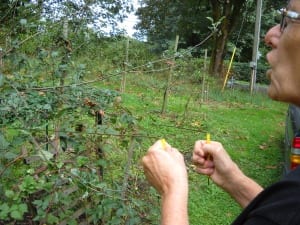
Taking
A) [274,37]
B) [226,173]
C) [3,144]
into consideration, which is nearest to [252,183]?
[226,173]

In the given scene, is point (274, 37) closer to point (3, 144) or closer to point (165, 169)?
point (165, 169)

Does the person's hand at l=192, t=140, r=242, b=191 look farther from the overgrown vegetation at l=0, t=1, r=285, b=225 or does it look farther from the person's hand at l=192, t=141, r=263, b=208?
the overgrown vegetation at l=0, t=1, r=285, b=225

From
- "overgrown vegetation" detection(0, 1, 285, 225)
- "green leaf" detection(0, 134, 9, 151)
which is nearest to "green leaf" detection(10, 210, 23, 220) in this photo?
"overgrown vegetation" detection(0, 1, 285, 225)

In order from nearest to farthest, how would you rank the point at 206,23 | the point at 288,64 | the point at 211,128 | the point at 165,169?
the point at 288,64 → the point at 165,169 → the point at 211,128 → the point at 206,23

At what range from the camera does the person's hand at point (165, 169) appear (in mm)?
1396

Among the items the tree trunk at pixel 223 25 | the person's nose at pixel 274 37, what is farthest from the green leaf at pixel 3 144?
the tree trunk at pixel 223 25

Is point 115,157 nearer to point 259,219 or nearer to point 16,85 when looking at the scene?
point 16,85

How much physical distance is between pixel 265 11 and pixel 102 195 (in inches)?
890

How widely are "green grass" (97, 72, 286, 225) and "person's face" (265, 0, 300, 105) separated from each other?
49.9 inches

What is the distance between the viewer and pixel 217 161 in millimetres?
1745

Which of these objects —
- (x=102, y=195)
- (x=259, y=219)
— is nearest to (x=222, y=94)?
(x=102, y=195)

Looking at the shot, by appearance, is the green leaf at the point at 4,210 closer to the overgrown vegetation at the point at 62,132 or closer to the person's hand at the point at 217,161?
the overgrown vegetation at the point at 62,132

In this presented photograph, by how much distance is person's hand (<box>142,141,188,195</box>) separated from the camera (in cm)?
140

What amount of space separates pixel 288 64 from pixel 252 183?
655 mm
